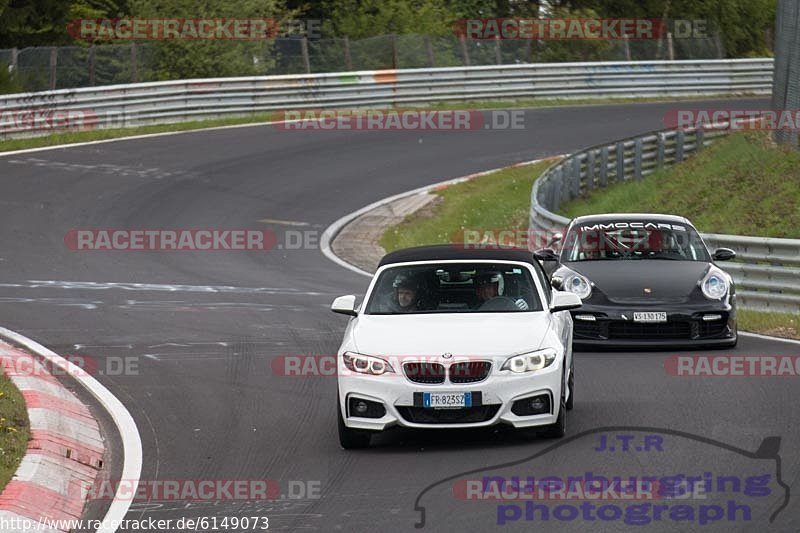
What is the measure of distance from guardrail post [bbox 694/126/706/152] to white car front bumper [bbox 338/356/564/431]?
24049 mm

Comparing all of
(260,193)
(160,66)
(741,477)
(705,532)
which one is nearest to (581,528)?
(705,532)

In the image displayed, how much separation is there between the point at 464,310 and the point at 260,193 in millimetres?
19356

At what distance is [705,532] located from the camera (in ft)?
24.7

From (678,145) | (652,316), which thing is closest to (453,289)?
(652,316)

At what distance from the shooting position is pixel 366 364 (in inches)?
395

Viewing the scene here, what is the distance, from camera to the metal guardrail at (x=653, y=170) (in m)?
17.3

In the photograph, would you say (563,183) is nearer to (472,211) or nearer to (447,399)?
(472,211)

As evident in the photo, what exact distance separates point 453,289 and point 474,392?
5.10ft

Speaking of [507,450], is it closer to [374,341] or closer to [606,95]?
[374,341]

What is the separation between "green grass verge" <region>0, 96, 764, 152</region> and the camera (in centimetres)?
3391
